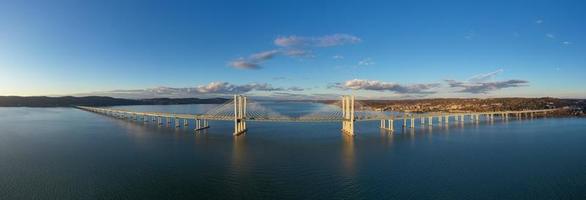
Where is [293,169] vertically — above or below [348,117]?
below

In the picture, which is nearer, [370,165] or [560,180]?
[560,180]

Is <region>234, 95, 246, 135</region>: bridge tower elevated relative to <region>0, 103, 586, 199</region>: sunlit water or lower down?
elevated

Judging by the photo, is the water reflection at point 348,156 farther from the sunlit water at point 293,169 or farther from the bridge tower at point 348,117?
the bridge tower at point 348,117

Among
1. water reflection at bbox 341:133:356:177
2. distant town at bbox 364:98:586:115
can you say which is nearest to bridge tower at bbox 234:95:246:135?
water reflection at bbox 341:133:356:177

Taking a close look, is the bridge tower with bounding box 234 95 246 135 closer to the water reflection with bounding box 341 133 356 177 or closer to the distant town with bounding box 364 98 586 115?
the water reflection with bounding box 341 133 356 177

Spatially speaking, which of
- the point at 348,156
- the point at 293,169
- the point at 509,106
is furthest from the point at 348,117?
the point at 509,106

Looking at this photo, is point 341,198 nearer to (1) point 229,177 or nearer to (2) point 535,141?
(1) point 229,177

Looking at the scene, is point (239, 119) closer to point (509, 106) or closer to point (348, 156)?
point (348, 156)

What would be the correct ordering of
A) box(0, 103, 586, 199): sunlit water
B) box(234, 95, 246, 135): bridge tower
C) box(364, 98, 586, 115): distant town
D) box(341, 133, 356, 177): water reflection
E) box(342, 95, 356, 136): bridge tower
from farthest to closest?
1. box(364, 98, 586, 115): distant town
2. box(234, 95, 246, 135): bridge tower
3. box(342, 95, 356, 136): bridge tower
4. box(341, 133, 356, 177): water reflection
5. box(0, 103, 586, 199): sunlit water

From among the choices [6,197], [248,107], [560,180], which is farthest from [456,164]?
[248,107]
